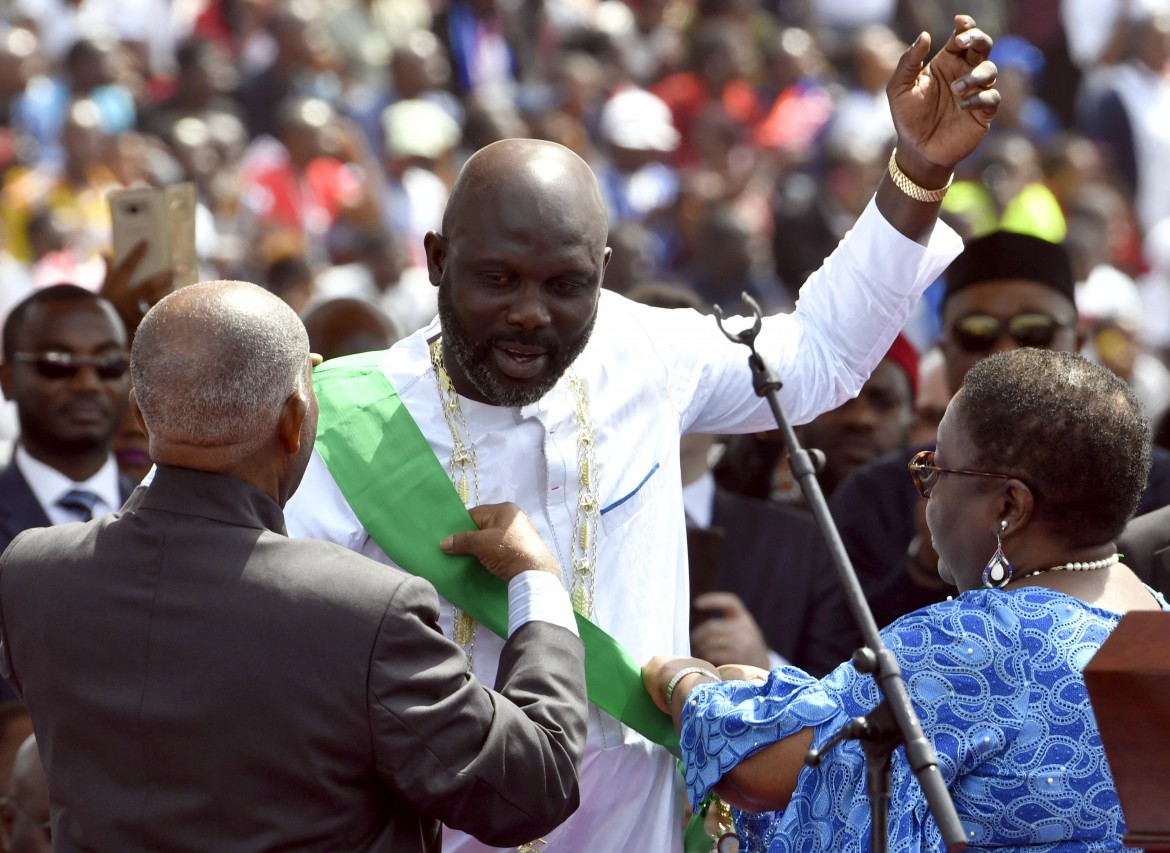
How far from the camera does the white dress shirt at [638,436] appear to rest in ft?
12.4

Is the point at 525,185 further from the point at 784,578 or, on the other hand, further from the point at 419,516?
the point at 784,578

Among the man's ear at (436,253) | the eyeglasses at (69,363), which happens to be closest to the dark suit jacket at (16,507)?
the eyeglasses at (69,363)

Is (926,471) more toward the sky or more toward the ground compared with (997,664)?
more toward the sky

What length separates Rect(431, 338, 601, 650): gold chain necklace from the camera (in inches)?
150

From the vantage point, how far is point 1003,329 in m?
5.95

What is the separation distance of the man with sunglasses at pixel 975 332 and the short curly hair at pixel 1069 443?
95.9 inches

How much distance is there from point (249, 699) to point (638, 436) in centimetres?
119

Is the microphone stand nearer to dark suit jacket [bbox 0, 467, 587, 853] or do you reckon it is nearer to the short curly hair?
the short curly hair

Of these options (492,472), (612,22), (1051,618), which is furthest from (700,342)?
(612,22)

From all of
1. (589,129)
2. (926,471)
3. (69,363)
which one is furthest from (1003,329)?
(589,129)

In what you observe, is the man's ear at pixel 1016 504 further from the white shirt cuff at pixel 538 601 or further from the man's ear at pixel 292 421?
the man's ear at pixel 292 421

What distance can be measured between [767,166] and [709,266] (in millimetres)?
2623

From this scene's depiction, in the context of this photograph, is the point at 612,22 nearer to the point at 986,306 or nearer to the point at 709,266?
the point at 709,266

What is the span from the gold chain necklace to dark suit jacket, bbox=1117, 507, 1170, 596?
4.30 ft
